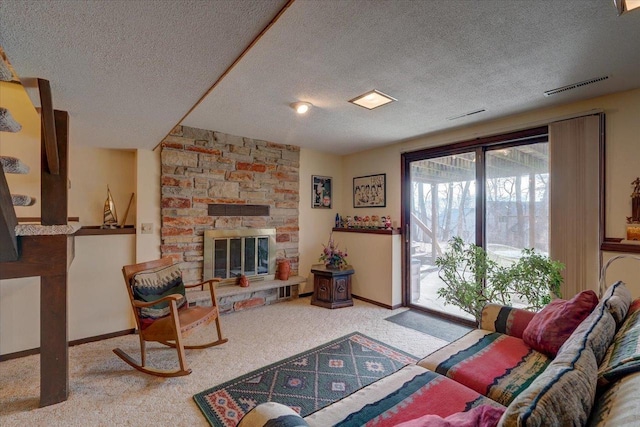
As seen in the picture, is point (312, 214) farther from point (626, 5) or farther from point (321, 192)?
point (626, 5)

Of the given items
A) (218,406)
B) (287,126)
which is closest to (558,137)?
(287,126)

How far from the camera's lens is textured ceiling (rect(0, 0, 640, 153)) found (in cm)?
124

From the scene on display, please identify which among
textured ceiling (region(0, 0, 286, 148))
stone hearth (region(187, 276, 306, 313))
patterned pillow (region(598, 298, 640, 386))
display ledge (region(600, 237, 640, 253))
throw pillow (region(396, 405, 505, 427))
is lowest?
stone hearth (region(187, 276, 306, 313))

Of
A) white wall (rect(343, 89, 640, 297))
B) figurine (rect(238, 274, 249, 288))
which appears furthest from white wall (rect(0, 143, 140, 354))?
white wall (rect(343, 89, 640, 297))

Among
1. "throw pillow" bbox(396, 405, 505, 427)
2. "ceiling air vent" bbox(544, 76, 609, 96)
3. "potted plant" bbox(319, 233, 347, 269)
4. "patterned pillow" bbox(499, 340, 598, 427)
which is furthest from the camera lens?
"potted plant" bbox(319, 233, 347, 269)

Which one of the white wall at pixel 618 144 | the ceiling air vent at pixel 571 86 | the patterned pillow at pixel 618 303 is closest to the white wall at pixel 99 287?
the patterned pillow at pixel 618 303

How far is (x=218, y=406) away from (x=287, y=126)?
275cm

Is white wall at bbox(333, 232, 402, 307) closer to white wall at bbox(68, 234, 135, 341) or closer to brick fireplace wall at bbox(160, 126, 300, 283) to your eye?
brick fireplace wall at bbox(160, 126, 300, 283)

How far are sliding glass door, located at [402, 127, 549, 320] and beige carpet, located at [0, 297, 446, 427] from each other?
97cm

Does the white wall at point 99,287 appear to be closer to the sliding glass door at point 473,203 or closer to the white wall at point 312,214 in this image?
the white wall at point 312,214

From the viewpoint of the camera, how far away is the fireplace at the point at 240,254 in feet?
11.8

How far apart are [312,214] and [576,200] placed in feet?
10.5

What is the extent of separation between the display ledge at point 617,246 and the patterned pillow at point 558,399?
211 cm

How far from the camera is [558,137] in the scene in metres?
2.65
